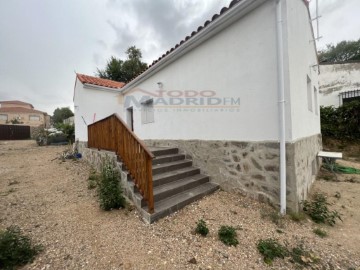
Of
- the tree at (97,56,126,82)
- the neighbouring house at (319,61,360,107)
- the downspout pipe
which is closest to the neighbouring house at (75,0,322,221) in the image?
the downspout pipe

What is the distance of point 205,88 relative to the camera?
4.68m

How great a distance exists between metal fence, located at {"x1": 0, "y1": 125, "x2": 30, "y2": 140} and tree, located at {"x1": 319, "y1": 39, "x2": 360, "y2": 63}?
39.7 m

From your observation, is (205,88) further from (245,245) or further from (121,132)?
(245,245)

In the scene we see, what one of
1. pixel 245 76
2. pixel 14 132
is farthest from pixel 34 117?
pixel 245 76

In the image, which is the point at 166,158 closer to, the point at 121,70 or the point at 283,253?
the point at 283,253

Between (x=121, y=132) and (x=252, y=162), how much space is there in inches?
117

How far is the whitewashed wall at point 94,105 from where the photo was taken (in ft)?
28.8

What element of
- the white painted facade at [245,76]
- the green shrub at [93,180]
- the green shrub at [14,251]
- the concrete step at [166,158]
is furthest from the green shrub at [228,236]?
the green shrub at [93,180]

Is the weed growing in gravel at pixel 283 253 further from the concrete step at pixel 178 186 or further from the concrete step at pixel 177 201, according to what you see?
the concrete step at pixel 178 186

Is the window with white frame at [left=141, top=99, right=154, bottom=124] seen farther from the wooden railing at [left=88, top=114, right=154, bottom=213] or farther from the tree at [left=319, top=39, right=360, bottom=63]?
the tree at [left=319, top=39, right=360, bottom=63]

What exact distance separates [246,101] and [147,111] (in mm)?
4472

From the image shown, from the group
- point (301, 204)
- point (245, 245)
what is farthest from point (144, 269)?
point (301, 204)

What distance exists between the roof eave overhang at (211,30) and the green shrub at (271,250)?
4156mm

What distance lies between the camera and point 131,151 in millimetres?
3480
